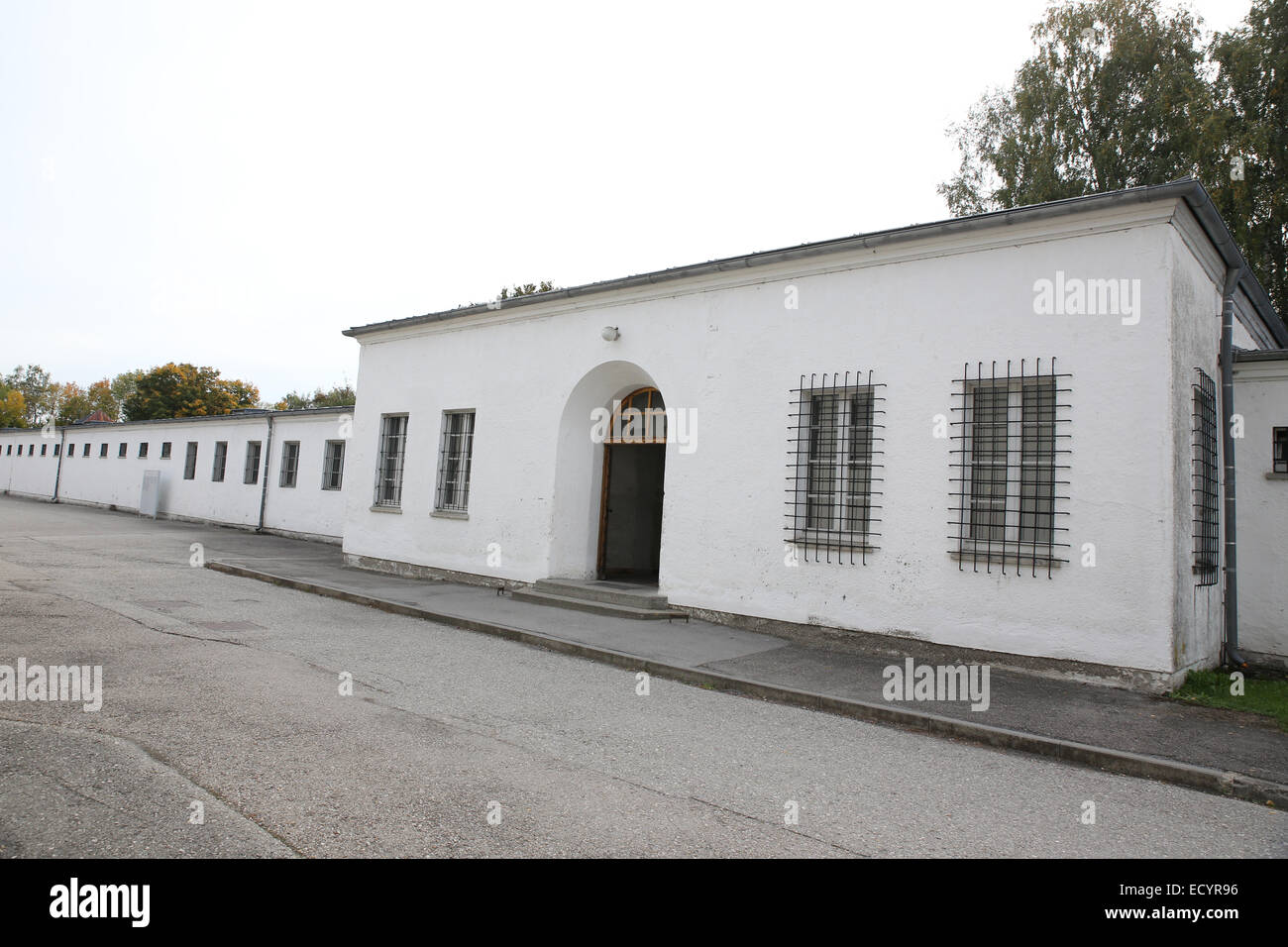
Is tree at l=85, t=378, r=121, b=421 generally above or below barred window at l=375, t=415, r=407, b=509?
above

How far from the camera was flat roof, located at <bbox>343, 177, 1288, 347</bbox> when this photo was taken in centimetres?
749

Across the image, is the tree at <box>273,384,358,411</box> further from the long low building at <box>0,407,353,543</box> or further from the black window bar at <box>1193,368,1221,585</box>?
the black window bar at <box>1193,368,1221,585</box>

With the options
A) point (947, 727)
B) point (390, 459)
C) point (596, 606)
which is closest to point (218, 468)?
point (390, 459)

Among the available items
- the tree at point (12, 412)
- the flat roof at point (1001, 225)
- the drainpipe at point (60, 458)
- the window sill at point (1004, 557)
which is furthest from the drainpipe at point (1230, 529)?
the tree at point (12, 412)

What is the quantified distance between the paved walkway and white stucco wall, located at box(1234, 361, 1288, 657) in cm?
289

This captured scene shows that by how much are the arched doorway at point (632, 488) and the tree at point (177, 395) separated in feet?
153

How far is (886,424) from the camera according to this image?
8.97 metres

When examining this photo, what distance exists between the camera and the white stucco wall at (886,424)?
748cm

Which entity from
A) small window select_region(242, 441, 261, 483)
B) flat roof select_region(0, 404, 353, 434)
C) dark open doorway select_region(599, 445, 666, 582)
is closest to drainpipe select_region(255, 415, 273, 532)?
flat roof select_region(0, 404, 353, 434)

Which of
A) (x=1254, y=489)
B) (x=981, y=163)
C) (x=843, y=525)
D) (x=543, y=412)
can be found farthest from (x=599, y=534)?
(x=981, y=163)

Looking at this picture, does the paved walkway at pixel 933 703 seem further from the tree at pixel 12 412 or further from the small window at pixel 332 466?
the tree at pixel 12 412

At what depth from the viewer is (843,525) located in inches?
368

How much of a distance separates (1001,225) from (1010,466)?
8.55 feet
